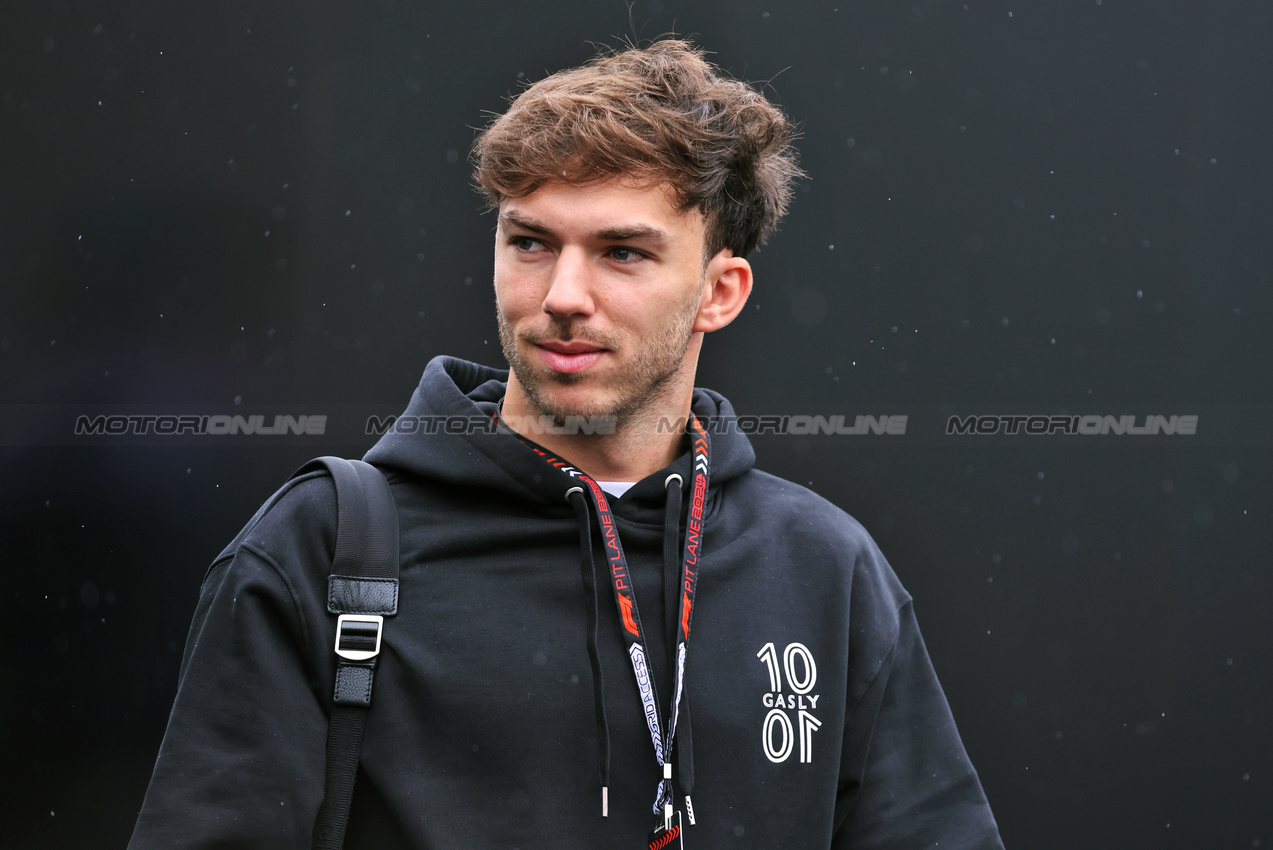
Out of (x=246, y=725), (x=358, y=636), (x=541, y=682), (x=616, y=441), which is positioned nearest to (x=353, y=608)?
(x=358, y=636)

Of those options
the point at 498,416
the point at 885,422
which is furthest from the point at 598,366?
the point at 885,422

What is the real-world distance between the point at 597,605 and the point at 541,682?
178 millimetres

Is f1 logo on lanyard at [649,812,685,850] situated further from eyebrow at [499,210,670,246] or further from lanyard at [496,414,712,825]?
eyebrow at [499,210,670,246]

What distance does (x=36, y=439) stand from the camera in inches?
117

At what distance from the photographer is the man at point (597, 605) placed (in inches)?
69.7

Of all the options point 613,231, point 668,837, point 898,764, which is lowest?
point 668,837

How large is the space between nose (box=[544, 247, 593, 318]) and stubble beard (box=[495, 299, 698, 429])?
34 mm

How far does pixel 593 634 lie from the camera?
192 centimetres

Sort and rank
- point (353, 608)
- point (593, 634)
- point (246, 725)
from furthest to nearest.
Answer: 1. point (593, 634)
2. point (353, 608)
3. point (246, 725)

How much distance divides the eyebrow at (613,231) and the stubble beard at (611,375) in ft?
0.52

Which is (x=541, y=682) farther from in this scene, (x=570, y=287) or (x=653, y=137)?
(x=653, y=137)

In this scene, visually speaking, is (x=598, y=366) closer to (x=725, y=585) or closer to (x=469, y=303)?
(x=725, y=585)

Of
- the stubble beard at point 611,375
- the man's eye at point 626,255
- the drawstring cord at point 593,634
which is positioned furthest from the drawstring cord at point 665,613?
the man's eye at point 626,255


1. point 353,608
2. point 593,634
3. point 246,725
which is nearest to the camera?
point 246,725
